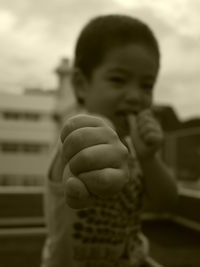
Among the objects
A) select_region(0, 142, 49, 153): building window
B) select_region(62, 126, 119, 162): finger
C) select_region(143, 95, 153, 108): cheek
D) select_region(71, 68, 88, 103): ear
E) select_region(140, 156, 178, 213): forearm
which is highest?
select_region(0, 142, 49, 153): building window

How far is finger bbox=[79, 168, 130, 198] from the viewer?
385 mm

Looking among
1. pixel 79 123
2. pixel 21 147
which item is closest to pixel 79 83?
pixel 79 123

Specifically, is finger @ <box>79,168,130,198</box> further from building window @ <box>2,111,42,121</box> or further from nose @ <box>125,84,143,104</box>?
building window @ <box>2,111,42,121</box>

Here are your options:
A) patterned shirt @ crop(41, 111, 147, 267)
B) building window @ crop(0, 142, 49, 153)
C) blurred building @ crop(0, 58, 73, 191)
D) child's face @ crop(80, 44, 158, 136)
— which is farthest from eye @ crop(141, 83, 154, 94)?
building window @ crop(0, 142, 49, 153)

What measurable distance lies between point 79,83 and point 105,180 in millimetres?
652

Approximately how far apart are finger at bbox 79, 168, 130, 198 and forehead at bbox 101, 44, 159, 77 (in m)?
0.49

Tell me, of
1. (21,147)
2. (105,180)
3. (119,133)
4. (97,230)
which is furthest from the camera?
(21,147)

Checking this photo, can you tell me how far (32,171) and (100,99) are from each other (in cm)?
2106

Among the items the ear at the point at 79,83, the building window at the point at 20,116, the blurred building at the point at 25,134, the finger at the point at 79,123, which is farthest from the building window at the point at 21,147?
the finger at the point at 79,123

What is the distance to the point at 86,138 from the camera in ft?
1.35

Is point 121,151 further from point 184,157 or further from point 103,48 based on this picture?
point 184,157

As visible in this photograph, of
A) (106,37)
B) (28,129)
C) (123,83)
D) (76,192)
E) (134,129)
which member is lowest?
(76,192)

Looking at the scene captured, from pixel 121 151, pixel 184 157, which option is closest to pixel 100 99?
pixel 121 151

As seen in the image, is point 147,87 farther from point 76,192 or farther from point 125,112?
point 76,192
